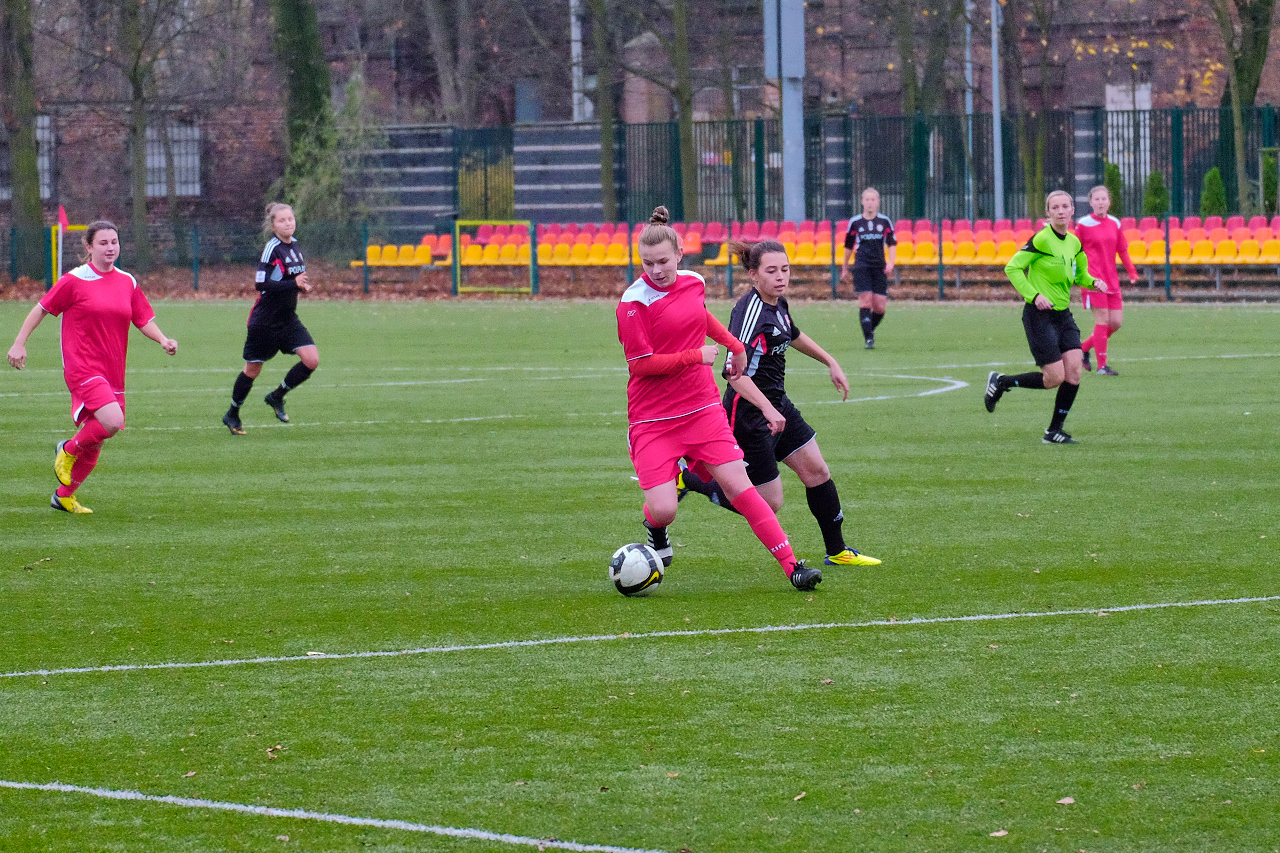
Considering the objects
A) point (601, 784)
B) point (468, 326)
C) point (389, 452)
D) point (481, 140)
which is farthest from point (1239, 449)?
point (481, 140)

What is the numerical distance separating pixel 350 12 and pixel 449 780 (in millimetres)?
56225

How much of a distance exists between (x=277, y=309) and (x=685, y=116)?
1039 inches

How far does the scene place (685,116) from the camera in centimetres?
4038

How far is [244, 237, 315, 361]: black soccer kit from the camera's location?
14.8 meters

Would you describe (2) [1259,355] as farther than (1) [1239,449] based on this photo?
Yes

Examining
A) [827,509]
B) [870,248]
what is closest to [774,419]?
[827,509]

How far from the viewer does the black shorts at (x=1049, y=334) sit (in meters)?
13.2

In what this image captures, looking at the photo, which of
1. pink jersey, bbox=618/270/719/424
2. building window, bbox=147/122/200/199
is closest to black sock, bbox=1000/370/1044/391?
pink jersey, bbox=618/270/719/424

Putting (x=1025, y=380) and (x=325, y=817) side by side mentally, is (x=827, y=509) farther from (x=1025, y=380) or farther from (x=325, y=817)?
(x=1025, y=380)

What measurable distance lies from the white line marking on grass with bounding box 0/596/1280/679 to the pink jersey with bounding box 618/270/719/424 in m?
1.09

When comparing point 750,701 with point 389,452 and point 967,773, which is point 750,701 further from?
point 389,452

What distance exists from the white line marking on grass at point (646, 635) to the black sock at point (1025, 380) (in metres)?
5.95

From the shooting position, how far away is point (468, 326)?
92.4 feet

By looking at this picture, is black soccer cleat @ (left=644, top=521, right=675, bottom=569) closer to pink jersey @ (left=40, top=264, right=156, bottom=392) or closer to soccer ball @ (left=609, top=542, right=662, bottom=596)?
soccer ball @ (left=609, top=542, right=662, bottom=596)
